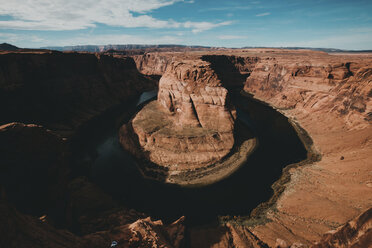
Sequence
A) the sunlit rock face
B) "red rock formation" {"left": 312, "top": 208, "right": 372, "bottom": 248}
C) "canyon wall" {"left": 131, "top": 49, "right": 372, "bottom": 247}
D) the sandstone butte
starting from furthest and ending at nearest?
the sunlit rock face → "canyon wall" {"left": 131, "top": 49, "right": 372, "bottom": 247} → the sandstone butte → "red rock formation" {"left": 312, "top": 208, "right": 372, "bottom": 248}

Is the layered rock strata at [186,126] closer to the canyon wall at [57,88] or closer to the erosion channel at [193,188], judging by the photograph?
the erosion channel at [193,188]

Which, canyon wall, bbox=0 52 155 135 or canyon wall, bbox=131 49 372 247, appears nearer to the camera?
canyon wall, bbox=131 49 372 247

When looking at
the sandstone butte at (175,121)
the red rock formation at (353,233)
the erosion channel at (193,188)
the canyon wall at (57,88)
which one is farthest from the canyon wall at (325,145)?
the canyon wall at (57,88)

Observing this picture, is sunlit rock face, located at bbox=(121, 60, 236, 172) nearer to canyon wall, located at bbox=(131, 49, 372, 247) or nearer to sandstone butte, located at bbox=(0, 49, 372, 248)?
sandstone butte, located at bbox=(0, 49, 372, 248)

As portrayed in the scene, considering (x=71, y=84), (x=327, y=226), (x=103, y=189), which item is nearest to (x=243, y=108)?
(x=327, y=226)

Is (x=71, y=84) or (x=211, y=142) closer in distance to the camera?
(x=211, y=142)

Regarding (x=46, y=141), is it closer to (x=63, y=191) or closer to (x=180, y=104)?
(x=63, y=191)

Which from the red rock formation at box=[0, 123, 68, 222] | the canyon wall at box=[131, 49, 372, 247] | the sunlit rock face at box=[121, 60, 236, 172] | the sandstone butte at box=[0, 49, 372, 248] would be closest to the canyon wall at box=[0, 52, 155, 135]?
the sandstone butte at box=[0, 49, 372, 248]
